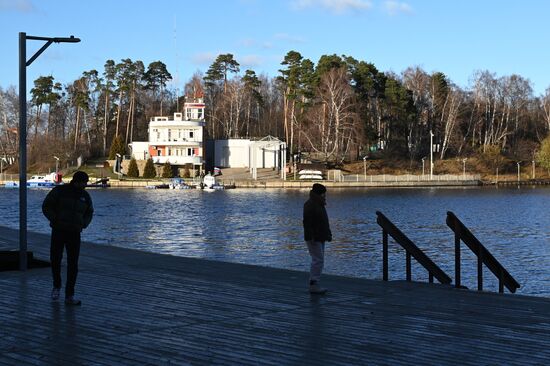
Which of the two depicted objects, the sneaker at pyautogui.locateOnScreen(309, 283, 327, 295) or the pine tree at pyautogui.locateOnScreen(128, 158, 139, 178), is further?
the pine tree at pyautogui.locateOnScreen(128, 158, 139, 178)

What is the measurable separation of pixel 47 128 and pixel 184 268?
12346cm

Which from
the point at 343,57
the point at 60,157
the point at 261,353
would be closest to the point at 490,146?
the point at 343,57

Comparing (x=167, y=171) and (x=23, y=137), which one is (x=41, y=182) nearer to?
(x=167, y=171)

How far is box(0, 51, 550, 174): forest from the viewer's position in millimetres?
108875

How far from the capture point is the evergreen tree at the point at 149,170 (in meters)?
111

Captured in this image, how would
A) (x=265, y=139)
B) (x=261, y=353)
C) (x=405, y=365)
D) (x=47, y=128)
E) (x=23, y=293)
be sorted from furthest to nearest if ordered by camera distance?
(x=47, y=128)
(x=265, y=139)
(x=23, y=293)
(x=261, y=353)
(x=405, y=365)

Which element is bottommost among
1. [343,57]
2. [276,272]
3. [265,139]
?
[276,272]

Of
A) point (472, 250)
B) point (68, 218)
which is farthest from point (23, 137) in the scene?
point (472, 250)

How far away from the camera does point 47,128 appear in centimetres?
13212

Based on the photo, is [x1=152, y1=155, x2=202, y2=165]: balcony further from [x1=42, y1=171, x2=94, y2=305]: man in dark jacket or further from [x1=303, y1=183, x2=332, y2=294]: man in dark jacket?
[x1=42, y1=171, x2=94, y2=305]: man in dark jacket

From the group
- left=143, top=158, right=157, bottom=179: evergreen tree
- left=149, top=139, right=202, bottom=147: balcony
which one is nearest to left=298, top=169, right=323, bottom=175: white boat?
left=149, top=139, right=202, bottom=147: balcony

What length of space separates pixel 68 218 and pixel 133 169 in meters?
104

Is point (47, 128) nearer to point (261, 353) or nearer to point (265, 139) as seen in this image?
point (265, 139)

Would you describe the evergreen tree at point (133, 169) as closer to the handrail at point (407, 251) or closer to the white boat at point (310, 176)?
the white boat at point (310, 176)
